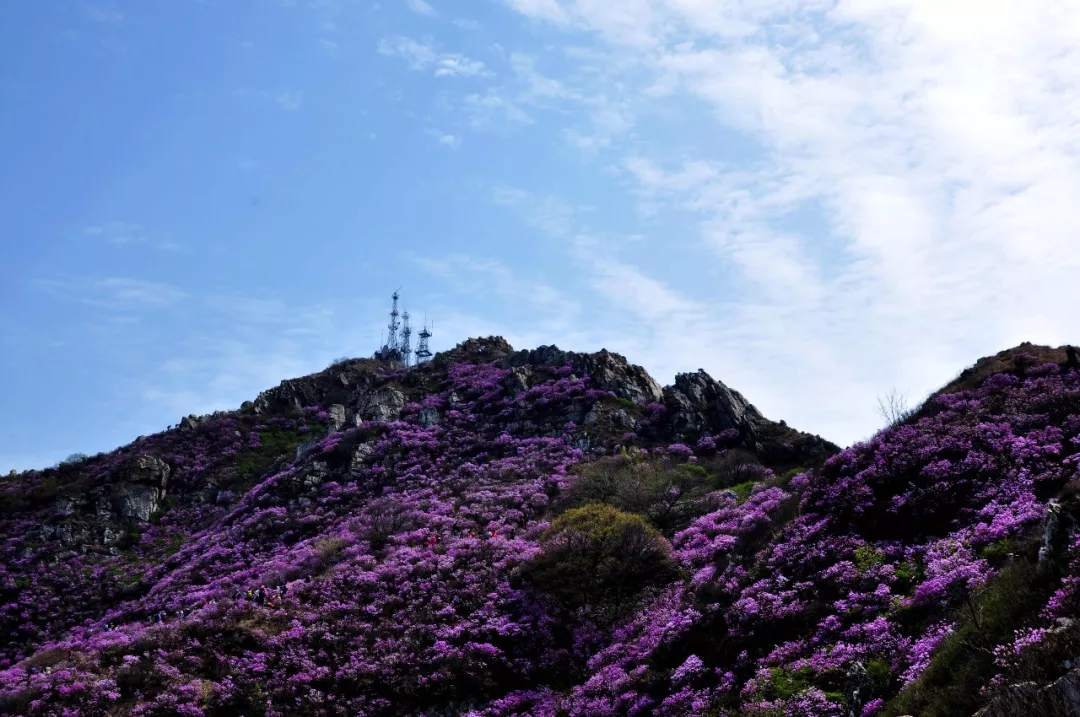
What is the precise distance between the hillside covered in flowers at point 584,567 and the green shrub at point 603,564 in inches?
4.3

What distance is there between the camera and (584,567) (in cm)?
3512

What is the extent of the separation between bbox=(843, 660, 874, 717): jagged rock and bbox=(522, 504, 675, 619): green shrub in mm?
14437

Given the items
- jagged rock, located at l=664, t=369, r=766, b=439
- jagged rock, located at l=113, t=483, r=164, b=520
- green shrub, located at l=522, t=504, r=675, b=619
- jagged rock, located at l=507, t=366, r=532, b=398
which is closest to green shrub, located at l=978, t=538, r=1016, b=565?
green shrub, located at l=522, t=504, r=675, b=619

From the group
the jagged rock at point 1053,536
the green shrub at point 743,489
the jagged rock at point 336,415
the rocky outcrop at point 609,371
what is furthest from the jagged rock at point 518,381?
the jagged rock at point 1053,536

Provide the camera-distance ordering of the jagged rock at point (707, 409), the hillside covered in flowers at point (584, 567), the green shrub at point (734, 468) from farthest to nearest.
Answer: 1. the jagged rock at point (707, 409)
2. the green shrub at point (734, 468)
3. the hillside covered in flowers at point (584, 567)

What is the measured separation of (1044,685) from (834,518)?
17.9 m

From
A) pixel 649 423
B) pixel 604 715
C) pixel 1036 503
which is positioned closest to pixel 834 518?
pixel 1036 503

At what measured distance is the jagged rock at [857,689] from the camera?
19.1 meters

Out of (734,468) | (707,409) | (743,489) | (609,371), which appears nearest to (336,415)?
(609,371)

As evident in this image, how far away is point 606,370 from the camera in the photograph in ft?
216

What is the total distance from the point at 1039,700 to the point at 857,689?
743 centimetres

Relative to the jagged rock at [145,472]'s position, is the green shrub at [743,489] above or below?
below

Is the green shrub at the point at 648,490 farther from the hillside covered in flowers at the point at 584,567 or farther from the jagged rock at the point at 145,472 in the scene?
the jagged rock at the point at 145,472

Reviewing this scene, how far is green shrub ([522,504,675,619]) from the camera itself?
34.7 meters
